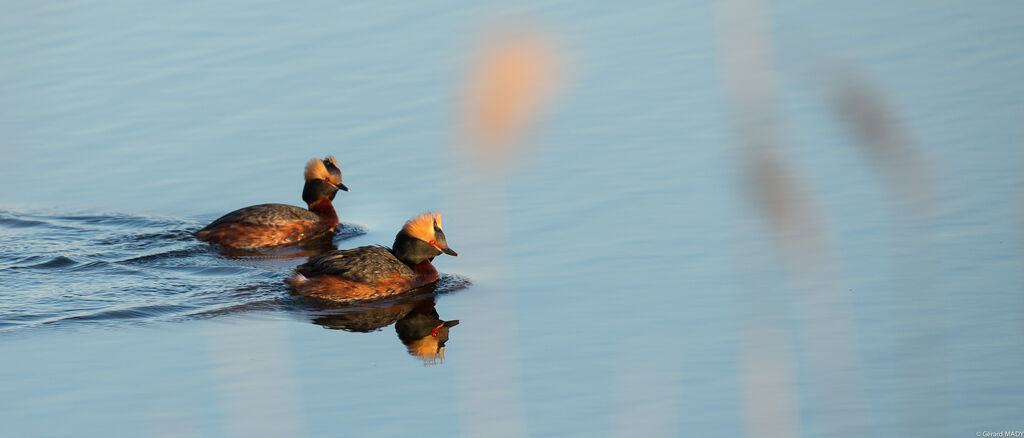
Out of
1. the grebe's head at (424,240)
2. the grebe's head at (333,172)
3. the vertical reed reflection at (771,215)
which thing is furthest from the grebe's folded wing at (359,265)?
the vertical reed reflection at (771,215)

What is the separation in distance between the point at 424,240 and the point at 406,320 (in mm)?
1199

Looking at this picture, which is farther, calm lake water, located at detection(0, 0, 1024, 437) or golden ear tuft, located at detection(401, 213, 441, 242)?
golden ear tuft, located at detection(401, 213, 441, 242)

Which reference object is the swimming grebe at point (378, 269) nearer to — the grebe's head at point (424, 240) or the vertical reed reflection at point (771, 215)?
the grebe's head at point (424, 240)

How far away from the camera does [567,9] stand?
20359 mm

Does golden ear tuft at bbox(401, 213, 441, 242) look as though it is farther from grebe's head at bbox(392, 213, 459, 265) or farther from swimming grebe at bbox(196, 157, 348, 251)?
swimming grebe at bbox(196, 157, 348, 251)

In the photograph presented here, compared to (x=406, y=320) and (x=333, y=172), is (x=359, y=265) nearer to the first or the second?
(x=406, y=320)

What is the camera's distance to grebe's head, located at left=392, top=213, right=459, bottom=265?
40.6ft

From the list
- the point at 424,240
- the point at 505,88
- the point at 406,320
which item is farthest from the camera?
the point at 424,240

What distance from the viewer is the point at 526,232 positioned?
1283cm

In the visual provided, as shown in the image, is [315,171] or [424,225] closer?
[424,225]

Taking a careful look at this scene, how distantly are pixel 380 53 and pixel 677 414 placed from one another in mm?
11549

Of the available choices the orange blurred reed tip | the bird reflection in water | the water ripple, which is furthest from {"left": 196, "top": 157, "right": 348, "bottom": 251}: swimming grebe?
the orange blurred reed tip

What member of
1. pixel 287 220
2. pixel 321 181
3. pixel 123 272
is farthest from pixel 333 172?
pixel 123 272

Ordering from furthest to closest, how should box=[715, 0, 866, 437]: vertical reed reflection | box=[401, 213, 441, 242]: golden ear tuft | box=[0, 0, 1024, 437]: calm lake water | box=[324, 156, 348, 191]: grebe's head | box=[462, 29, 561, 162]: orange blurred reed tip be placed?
1. box=[324, 156, 348, 191]: grebe's head
2. box=[401, 213, 441, 242]: golden ear tuft
3. box=[0, 0, 1024, 437]: calm lake water
4. box=[715, 0, 866, 437]: vertical reed reflection
5. box=[462, 29, 561, 162]: orange blurred reed tip
